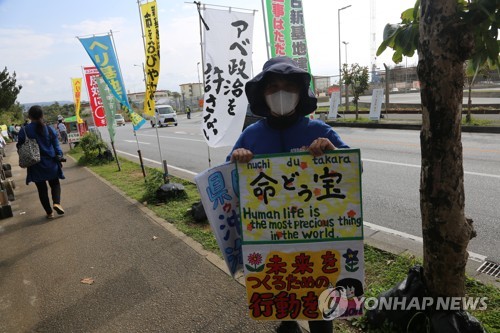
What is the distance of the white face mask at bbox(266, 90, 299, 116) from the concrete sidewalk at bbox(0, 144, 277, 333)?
1.66 m

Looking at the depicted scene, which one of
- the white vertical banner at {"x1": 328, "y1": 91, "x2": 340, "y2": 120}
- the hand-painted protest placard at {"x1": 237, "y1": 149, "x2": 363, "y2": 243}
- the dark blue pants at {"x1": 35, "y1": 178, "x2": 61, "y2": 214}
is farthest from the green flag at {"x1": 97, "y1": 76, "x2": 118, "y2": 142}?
the white vertical banner at {"x1": 328, "y1": 91, "x2": 340, "y2": 120}

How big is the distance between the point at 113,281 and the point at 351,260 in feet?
8.71

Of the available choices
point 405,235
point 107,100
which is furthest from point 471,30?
point 107,100

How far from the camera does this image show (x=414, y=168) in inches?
298

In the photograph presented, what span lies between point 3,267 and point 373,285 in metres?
4.25

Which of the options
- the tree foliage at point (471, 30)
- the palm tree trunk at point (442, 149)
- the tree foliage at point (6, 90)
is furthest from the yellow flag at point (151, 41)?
the tree foliage at point (6, 90)

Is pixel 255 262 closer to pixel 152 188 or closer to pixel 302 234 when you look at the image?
pixel 302 234

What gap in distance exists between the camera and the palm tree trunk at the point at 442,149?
1.87 m

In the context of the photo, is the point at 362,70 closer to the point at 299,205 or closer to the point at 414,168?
the point at 414,168

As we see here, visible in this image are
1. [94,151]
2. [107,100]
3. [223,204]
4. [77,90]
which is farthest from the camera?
[77,90]

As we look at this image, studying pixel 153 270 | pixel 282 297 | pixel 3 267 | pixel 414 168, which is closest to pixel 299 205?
pixel 282 297

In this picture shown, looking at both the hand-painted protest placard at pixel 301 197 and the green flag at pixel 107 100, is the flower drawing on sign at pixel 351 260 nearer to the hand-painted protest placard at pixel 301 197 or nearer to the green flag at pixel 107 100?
the hand-painted protest placard at pixel 301 197

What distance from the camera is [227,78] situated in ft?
15.8

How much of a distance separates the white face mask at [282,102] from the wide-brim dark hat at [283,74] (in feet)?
0.23
